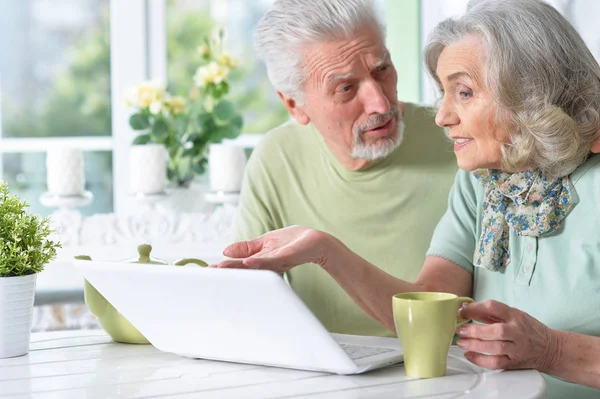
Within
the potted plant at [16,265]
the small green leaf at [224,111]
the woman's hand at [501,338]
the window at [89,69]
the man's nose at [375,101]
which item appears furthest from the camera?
the window at [89,69]

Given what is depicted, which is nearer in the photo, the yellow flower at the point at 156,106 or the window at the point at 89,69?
the yellow flower at the point at 156,106

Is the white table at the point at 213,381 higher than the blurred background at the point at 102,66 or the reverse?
the reverse

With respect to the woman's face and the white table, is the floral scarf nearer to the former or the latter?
the woman's face

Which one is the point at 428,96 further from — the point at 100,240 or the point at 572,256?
the point at 572,256

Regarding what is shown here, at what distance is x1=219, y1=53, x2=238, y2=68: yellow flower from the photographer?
3.18 meters

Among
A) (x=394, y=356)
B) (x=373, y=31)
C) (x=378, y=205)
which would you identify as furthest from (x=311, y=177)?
(x=394, y=356)

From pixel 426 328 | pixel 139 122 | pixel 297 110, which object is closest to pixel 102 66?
pixel 139 122

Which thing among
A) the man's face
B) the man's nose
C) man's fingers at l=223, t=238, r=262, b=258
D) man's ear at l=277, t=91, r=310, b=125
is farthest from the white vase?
man's fingers at l=223, t=238, r=262, b=258

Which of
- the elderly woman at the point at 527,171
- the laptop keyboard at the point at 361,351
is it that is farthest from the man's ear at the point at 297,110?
the laptop keyboard at the point at 361,351

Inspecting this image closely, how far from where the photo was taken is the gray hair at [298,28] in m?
1.99

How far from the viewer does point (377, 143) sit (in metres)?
2.02

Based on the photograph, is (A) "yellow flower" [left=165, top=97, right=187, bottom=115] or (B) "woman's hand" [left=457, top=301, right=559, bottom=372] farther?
(A) "yellow flower" [left=165, top=97, right=187, bottom=115]

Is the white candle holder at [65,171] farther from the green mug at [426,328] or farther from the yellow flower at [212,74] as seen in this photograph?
the green mug at [426,328]

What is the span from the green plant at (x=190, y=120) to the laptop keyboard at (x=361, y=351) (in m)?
1.72
